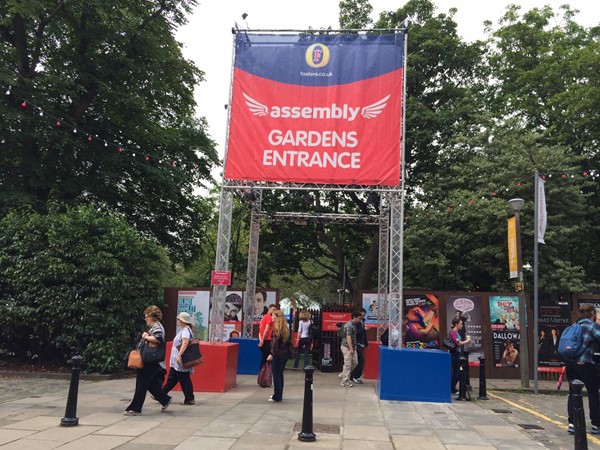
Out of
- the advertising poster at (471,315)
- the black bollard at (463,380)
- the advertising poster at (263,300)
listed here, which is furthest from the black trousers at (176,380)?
the advertising poster at (471,315)

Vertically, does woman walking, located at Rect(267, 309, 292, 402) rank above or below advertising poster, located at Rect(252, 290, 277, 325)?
below

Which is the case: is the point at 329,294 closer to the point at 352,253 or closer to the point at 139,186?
the point at 352,253

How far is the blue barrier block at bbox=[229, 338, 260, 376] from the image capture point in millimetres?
14500

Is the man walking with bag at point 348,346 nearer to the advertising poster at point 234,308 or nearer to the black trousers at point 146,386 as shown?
the black trousers at point 146,386

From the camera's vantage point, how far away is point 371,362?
14586 mm

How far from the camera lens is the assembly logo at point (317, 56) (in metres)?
13.0

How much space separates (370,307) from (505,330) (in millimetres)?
4271

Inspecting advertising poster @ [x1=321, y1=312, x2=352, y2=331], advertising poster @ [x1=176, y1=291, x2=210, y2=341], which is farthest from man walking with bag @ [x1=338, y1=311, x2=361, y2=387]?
advertising poster @ [x1=176, y1=291, x2=210, y2=341]

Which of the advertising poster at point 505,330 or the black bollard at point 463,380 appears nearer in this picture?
the black bollard at point 463,380

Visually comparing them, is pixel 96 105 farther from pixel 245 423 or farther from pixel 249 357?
pixel 245 423

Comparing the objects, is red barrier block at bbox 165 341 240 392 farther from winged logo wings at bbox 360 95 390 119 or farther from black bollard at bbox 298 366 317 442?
winged logo wings at bbox 360 95 390 119

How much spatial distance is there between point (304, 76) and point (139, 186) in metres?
11.9

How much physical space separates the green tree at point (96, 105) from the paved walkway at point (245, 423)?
397 inches

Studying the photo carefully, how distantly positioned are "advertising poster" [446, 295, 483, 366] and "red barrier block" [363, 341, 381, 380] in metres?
3.21
